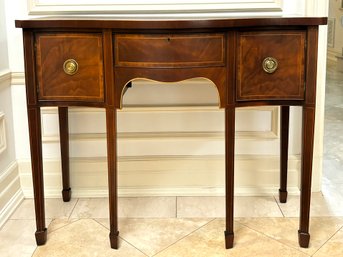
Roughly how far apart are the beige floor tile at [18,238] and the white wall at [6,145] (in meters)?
0.06

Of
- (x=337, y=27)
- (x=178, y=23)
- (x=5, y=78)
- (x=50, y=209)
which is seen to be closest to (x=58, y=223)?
(x=50, y=209)

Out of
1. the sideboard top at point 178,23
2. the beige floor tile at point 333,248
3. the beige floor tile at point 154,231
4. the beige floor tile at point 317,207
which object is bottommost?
the beige floor tile at point 333,248

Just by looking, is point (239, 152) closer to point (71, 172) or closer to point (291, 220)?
point (291, 220)

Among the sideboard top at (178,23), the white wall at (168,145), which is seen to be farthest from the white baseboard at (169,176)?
the sideboard top at (178,23)

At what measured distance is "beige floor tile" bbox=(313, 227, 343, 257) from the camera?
5.43 feet

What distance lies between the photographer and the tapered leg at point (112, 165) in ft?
5.29

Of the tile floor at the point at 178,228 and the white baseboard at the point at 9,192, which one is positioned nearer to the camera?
the tile floor at the point at 178,228

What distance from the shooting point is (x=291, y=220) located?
6.31ft

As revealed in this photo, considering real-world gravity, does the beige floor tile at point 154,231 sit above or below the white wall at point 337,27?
below

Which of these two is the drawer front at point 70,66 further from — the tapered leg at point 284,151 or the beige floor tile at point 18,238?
the tapered leg at point 284,151

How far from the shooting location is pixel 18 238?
1.80 m

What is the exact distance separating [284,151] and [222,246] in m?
0.55

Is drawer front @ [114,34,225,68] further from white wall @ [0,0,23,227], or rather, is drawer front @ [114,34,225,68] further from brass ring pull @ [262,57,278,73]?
white wall @ [0,0,23,227]

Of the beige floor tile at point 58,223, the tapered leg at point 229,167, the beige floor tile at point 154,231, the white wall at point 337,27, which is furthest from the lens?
the white wall at point 337,27
